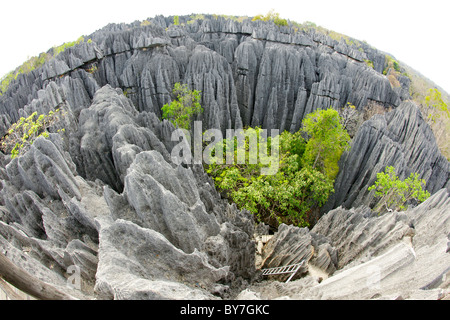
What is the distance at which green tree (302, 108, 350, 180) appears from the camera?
2050 centimetres

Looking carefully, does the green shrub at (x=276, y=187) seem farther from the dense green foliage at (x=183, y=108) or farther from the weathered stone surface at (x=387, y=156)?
the dense green foliage at (x=183, y=108)

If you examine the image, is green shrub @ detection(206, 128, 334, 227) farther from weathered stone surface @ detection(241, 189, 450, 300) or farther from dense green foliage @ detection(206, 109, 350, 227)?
weathered stone surface @ detection(241, 189, 450, 300)

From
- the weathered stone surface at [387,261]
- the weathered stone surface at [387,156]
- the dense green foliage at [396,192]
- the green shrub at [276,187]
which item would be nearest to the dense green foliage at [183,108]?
the green shrub at [276,187]

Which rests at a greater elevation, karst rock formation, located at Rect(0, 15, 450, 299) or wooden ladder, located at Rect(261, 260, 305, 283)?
karst rock formation, located at Rect(0, 15, 450, 299)

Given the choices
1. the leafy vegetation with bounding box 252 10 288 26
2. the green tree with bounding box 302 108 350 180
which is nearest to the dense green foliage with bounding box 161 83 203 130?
the green tree with bounding box 302 108 350 180

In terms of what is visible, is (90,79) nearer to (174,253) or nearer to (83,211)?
(83,211)

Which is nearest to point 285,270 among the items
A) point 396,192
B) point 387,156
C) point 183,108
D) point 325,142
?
point 396,192

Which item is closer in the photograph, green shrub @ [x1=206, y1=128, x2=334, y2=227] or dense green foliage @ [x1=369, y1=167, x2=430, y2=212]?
dense green foliage @ [x1=369, y1=167, x2=430, y2=212]

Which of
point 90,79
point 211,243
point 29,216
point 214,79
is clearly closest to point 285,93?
point 214,79

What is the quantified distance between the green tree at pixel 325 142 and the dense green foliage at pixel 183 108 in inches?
498

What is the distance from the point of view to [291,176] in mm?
20047

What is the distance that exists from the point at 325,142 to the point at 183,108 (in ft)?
51.1

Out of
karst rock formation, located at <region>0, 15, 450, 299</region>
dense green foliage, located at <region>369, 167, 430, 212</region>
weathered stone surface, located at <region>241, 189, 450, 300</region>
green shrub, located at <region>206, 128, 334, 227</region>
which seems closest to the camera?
weathered stone surface, located at <region>241, 189, 450, 300</region>
